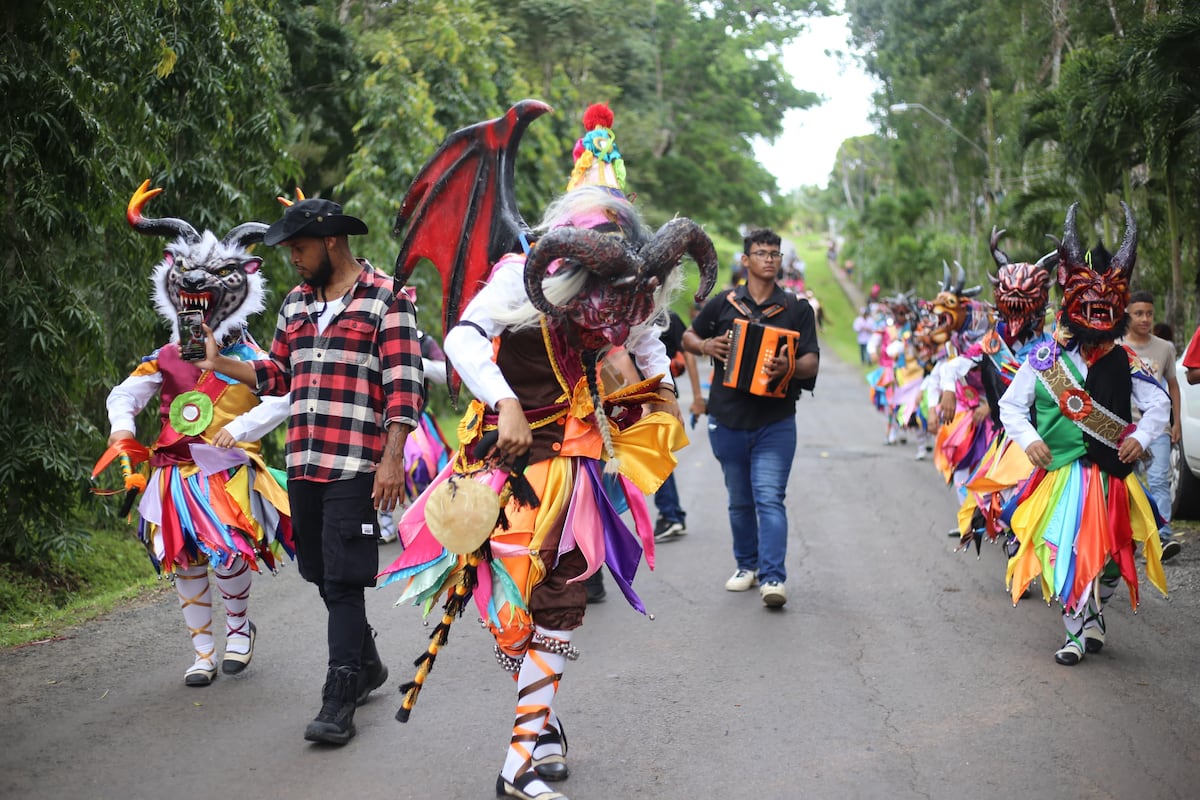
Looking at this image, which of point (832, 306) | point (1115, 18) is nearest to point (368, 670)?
point (1115, 18)

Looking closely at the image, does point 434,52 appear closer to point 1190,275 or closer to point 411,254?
point 1190,275

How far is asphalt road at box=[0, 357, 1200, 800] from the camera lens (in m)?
4.78

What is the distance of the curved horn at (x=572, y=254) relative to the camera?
14.1 ft

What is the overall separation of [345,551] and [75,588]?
417 centimetres

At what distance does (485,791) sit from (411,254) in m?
2.24

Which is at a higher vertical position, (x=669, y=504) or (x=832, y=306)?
(x=669, y=504)

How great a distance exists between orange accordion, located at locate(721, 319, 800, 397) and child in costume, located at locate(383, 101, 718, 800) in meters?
2.95

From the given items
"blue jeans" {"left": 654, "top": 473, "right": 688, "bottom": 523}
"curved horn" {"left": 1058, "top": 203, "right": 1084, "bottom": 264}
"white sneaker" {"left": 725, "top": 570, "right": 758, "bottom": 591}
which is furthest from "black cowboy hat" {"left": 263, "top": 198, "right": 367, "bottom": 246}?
"blue jeans" {"left": 654, "top": 473, "right": 688, "bottom": 523}

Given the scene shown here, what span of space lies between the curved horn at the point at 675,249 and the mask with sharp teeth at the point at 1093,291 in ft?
8.54

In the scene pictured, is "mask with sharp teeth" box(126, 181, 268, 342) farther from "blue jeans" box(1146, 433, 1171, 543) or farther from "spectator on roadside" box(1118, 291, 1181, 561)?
"blue jeans" box(1146, 433, 1171, 543)

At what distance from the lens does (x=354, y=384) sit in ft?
17.5

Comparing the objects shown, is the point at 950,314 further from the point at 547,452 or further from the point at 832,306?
the point at 832,306

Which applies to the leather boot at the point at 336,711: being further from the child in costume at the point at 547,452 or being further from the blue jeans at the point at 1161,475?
the blue jeans at the point at 1161,475

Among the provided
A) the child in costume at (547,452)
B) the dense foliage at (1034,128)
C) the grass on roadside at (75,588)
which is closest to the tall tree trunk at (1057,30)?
the dense foliage at (1034,128)
